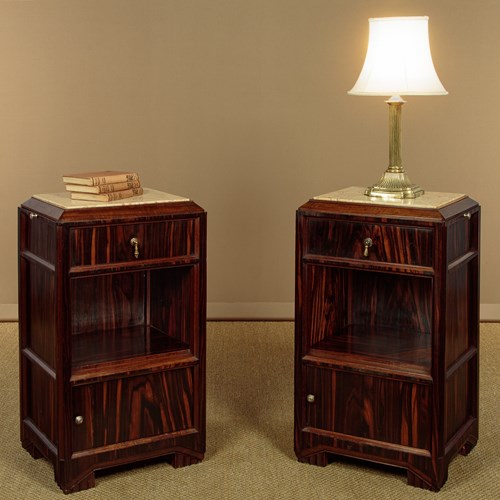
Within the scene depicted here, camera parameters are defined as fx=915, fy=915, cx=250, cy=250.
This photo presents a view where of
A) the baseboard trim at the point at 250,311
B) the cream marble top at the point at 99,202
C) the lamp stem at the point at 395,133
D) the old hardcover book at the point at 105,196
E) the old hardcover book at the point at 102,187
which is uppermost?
the lamp stem at the point at 395,133

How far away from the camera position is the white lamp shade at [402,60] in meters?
2.61

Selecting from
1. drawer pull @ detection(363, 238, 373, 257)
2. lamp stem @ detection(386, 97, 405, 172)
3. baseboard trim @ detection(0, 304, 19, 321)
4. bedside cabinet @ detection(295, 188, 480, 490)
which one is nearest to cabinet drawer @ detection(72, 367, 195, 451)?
bedside cabinet @ detection(295, 188, 480, 490)

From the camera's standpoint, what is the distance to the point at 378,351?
8.93 ft

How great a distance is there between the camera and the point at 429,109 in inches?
169

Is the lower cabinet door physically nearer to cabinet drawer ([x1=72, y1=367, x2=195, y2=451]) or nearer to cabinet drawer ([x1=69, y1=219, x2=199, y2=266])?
cabinet drawer ([x1=72, y1=367, x2=195, y2=451])

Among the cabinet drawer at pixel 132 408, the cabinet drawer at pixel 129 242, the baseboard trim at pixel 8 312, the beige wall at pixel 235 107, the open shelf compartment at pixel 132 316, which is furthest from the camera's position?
the baseboard trim at pixel 8 312

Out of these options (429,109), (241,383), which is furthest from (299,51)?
(241,383)

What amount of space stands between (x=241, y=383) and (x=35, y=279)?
1.09 m

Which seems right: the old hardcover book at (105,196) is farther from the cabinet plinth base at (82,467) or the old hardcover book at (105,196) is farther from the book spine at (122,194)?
the cabinet plinth base at (82,467)

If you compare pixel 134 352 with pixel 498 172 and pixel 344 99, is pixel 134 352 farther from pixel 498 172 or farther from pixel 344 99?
pixel 498 172

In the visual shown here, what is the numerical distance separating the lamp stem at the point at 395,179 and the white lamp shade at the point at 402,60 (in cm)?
13

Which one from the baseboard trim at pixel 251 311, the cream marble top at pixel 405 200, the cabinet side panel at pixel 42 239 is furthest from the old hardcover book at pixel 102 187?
the baseboard trim at pixel 251 311

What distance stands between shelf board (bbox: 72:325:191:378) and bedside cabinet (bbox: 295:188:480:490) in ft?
1.35

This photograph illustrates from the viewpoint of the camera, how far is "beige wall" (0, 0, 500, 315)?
13.9 feet
